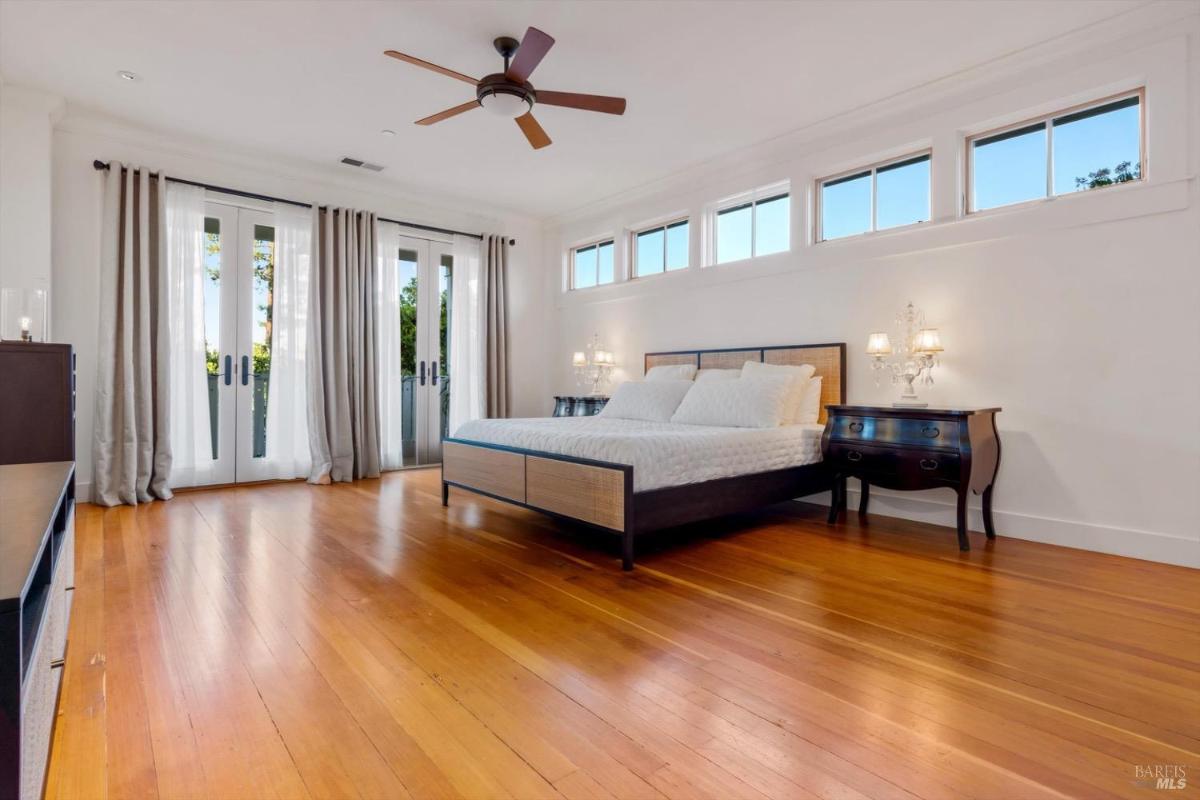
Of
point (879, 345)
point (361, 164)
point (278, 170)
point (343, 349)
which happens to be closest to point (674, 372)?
point (879, 345)

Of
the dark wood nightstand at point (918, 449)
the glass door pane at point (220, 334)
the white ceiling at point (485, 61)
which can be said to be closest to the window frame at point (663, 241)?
the white ceiling at point (485, 61)

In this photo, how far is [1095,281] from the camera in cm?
322

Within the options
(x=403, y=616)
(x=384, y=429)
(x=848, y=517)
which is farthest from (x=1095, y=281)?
(x=384, y=429)

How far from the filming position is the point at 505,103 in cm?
318

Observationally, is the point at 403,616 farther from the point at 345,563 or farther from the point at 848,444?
the point at 848,444

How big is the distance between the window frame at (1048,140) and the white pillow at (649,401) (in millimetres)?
2265

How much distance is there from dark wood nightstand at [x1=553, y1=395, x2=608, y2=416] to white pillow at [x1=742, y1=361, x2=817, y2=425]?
1.87 m

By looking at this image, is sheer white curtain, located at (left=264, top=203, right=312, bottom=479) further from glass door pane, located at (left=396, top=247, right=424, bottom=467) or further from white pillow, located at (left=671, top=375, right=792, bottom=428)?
white pillow, located at (left=671, top=375, right=792, bottom=428)

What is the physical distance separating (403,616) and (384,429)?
390cm

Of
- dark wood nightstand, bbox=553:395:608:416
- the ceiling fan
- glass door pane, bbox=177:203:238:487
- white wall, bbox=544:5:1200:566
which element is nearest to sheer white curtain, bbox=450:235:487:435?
dark wood nightstand, bbox=553:395:608:416

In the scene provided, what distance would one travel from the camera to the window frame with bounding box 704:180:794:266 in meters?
4.69

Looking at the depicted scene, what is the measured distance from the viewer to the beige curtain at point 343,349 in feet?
17.2

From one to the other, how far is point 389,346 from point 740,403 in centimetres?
368

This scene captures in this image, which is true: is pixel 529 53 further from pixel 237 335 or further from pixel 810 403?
pixel 237 335
